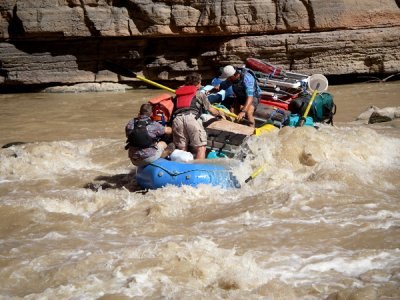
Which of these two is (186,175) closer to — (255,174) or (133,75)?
(255,174)

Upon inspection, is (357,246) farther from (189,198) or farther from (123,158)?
(123,158)

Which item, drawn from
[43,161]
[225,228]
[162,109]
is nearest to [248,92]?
[162,109]

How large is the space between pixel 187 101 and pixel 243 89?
1742 millimetres

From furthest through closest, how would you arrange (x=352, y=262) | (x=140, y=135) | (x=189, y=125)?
1. (x=189, y=125)
2. (x=140, y=135)
3. (x=352, y=262)

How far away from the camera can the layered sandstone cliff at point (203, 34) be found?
13.6 metres

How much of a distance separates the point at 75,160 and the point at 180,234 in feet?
11.0

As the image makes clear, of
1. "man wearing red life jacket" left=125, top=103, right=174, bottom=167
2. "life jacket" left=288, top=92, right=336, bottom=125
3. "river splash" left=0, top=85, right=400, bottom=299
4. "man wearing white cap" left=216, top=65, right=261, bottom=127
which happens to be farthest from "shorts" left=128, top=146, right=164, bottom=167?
"life jacket" left=288, top=92, right=336, bottom=125

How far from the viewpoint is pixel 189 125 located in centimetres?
589

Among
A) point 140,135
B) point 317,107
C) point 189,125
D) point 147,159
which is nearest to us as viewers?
point 140,135

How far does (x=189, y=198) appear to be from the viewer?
540 centimetres

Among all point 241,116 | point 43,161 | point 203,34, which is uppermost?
point 203,34

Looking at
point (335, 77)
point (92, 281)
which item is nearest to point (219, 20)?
point (335, 77)

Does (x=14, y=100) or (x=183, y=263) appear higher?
(x=183, y=263)

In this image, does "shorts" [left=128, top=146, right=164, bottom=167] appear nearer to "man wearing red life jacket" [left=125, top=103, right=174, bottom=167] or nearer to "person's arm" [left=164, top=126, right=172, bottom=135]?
"man wearing red life jacket" [left=125, top=103, right=174, bottom=167]
